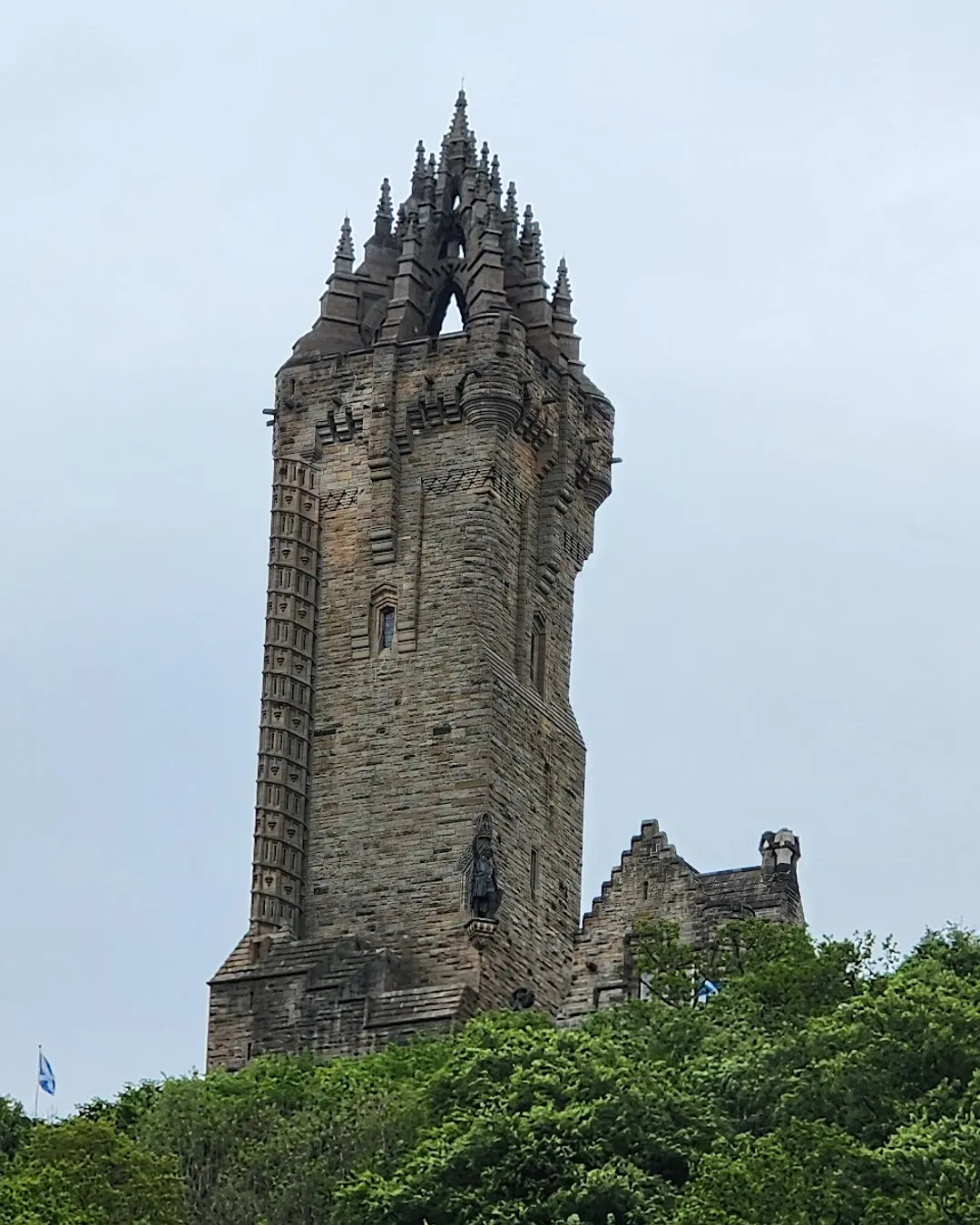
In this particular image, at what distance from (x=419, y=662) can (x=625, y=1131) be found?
22.8 meters

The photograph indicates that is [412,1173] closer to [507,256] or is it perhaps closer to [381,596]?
[381,596]

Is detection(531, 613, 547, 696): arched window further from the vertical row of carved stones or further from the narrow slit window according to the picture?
the vertical row of carved stones

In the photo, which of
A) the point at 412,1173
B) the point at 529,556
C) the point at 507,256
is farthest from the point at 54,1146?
the point at 507,256

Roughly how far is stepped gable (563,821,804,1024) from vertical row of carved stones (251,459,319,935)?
6.43 m

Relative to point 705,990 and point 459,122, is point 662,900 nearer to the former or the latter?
point 705,990

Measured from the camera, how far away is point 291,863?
93375mm

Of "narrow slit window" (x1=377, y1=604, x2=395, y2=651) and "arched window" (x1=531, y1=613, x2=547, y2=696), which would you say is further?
"arched window" (x1=531, y1=613, x2=547, y2=696)

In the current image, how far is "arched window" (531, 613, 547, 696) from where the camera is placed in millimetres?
96375

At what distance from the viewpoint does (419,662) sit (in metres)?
94.2

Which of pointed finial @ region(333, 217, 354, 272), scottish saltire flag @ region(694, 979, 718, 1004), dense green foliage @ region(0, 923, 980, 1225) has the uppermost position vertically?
pointed finial @ region(333, 217, 354, 272)

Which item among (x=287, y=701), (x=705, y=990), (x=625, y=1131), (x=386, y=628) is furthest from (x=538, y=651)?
(x=625, y=1131)

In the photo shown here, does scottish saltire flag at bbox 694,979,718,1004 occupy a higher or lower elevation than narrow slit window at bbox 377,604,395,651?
lower

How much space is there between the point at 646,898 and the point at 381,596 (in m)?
8.48

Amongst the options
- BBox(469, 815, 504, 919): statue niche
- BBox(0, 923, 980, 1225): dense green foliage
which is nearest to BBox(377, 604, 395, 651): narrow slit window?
BBox(469, 815, 504, 919): statue niche
